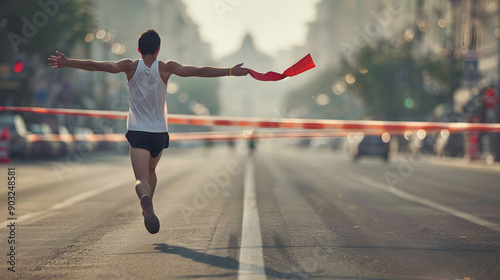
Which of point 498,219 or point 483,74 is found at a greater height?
point 483,74

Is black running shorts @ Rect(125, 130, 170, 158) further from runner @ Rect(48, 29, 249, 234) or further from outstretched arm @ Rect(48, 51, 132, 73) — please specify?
outstretched arm @ Rect(48, 51, 132, 73)

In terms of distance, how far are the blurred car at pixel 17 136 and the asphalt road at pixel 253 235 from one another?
1214cm

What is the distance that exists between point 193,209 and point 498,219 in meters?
4.02

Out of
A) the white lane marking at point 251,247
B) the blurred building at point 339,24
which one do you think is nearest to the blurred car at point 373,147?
the white lane marking at point 251,247

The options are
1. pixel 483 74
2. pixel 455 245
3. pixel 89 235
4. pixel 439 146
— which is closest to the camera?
pixel 455 245

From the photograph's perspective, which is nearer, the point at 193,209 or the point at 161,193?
the point at 193,209

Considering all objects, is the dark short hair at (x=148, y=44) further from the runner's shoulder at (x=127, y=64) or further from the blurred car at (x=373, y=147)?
Answer: the blurred car at (x=373, y=147)

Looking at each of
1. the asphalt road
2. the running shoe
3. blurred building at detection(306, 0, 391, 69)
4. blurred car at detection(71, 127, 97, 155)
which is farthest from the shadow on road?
blurred building at detection(306, 0, 391, 69)

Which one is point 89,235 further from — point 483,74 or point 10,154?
point 483,74

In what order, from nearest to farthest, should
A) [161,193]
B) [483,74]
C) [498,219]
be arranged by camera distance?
1. [498,219]
2. [161,193]
3. [483,74]

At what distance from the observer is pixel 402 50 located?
56531 millimetres

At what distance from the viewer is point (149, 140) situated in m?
6.68

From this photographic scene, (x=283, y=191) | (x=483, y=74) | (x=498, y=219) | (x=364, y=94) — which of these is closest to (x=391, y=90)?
(x=364, y=94)

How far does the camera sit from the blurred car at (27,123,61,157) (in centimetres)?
2647
